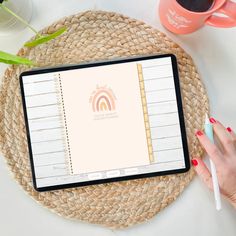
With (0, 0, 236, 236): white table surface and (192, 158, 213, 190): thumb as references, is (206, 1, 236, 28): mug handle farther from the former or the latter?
(192, 158, 213, 190): thumb

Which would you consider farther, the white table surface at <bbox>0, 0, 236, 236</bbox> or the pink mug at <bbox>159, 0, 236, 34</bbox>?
the white table surface at <bbox>0, 0, 236, 236</bbox>

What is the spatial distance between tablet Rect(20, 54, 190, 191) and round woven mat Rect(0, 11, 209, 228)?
0.01m

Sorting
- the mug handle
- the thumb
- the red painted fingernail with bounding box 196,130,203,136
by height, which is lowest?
the thumb

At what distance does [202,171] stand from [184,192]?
5 centimetres

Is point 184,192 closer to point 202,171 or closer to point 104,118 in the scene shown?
point 202,171

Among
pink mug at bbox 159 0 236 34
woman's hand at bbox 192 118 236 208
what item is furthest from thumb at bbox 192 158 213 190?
pink mug at bbox 159 0 236 34

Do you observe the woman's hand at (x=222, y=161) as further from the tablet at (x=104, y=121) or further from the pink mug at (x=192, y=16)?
the pink mug at (x=192, y=16)

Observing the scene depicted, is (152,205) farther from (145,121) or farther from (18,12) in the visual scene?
(18,12)

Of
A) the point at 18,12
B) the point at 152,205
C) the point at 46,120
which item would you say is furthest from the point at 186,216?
the point at 18,12

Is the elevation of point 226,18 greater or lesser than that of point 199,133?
greater

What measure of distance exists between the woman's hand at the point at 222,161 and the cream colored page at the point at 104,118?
9 centimetres

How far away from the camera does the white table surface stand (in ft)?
2.27

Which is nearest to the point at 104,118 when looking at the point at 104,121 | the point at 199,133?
the point at 104,121

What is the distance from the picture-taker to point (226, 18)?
0.61 meters
